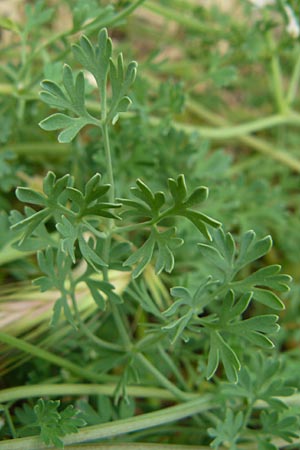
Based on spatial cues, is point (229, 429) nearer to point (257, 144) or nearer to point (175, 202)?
point (175, 202)

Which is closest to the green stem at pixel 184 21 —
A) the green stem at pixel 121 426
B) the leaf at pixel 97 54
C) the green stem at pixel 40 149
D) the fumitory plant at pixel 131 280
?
the fumitory plant at pixel 131 280

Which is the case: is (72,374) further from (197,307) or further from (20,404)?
(197,307)

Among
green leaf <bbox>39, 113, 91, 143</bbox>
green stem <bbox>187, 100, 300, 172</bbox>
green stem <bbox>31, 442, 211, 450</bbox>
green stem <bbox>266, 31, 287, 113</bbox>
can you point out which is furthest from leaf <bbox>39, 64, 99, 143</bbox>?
green stem <bbox>187, 100, 300, 172</bbox>

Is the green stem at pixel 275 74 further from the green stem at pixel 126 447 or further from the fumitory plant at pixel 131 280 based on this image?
the green stem at pixel 126 447

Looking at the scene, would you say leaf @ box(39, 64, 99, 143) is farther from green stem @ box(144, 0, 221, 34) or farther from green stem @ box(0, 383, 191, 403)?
green stem @ box(144, 0, 221, 34)

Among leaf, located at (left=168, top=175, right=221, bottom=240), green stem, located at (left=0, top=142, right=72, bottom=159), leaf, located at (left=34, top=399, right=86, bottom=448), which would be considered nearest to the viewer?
leaf, located at (left=168, top=175, right=221, bottom=240)

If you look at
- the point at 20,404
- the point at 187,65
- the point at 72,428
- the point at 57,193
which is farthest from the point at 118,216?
the point at 187,65

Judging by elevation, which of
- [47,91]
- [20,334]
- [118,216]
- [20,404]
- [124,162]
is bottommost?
[20,404]

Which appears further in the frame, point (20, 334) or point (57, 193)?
point (20, 334)

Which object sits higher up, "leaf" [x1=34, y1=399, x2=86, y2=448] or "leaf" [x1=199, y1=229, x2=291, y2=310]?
"leaf" [x1=199, y1=229, x2=291, y2=310]
